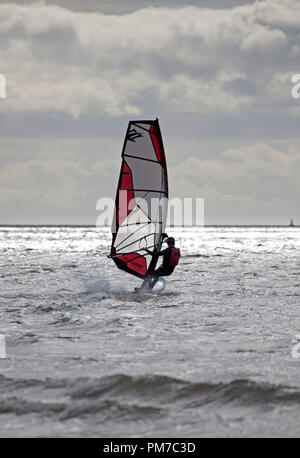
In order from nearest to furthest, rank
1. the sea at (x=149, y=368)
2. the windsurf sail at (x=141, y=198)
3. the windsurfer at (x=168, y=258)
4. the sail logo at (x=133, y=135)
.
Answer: the sea at (x=149, y=368) < the windsurfer at (x=168, y=258) < the sail logo at (x=133, y=135) < the windsurf sail at (x=141, y=198)

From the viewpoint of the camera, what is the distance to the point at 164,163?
12.8 meters

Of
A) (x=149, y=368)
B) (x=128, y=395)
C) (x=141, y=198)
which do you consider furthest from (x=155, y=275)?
(x=128, y=395)

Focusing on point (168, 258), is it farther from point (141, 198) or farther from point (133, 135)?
point (133, 135)

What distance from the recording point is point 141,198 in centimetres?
1292

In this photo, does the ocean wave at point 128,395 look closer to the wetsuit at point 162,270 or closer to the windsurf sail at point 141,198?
the wetsuit at point 162,270

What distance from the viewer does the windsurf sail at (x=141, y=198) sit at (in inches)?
499

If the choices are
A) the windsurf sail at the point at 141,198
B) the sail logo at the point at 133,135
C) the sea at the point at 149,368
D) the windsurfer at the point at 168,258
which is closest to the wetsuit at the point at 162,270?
the windsurfer at the point at 168,258

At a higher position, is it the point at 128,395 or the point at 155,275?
the point at 155,275

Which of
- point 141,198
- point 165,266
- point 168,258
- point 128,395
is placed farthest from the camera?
point 141,198

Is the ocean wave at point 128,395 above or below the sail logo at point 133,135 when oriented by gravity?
below

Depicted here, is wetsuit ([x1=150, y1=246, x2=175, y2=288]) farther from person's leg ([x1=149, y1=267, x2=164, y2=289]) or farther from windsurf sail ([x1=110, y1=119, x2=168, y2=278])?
windsurf sail ([x1=110, y1=119, x2=168, y2=278])

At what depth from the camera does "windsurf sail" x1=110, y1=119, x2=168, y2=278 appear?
41.6 ft

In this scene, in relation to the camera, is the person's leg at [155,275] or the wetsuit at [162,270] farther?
the person's leg at [155,275]
